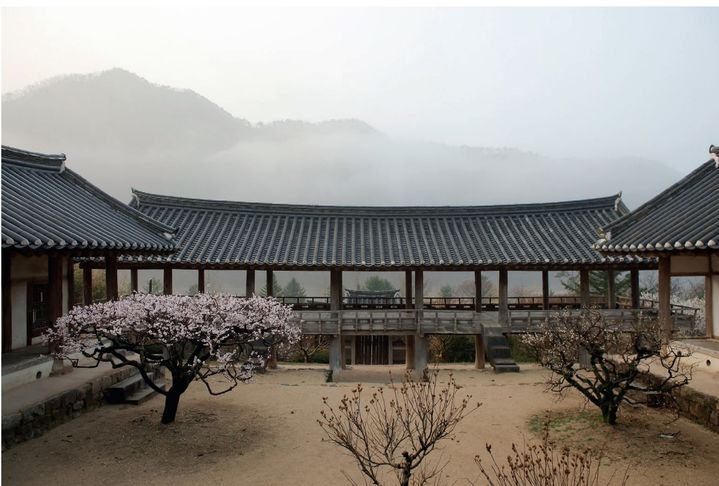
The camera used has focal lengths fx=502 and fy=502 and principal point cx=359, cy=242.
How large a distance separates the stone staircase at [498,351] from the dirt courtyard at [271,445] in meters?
5.06

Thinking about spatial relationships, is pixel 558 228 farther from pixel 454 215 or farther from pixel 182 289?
pixel 182 289

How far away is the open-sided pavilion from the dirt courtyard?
6.43m

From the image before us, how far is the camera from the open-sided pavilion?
19328mm

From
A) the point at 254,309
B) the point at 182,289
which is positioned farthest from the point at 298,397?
the point at 182,289

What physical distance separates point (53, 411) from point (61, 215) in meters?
4.48

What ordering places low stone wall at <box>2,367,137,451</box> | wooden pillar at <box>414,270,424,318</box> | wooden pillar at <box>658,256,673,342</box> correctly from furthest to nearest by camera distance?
wooden pillar at <box>414,270,424,318</box> → wooden pillar at <box>658,256,673,342</box> → low stone wall at <box>2,367,137,451</box>

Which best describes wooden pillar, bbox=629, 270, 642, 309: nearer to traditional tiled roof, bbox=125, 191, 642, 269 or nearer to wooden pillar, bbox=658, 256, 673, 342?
traditional tiled roof, bbox=125, 191, 642, 269

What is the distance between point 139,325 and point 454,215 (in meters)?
15.6

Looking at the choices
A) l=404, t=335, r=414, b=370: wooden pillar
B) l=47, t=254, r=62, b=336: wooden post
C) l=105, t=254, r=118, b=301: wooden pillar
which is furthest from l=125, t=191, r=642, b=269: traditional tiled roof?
l=47, t=254, r=62, b=336: wooden post

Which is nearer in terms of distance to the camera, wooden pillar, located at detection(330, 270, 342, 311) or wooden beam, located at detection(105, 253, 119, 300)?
wooden beam, located at detection(105, 253, 119, 300)

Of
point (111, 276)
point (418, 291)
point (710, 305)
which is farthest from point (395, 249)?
point (710, 305)

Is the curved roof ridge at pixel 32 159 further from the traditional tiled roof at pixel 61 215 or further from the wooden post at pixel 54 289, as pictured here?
the wooden post at pixel 54 289

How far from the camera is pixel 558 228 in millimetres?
21656

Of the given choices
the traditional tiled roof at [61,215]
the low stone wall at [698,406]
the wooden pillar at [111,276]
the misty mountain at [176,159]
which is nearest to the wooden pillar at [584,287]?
the low stone wall at [698,406]
